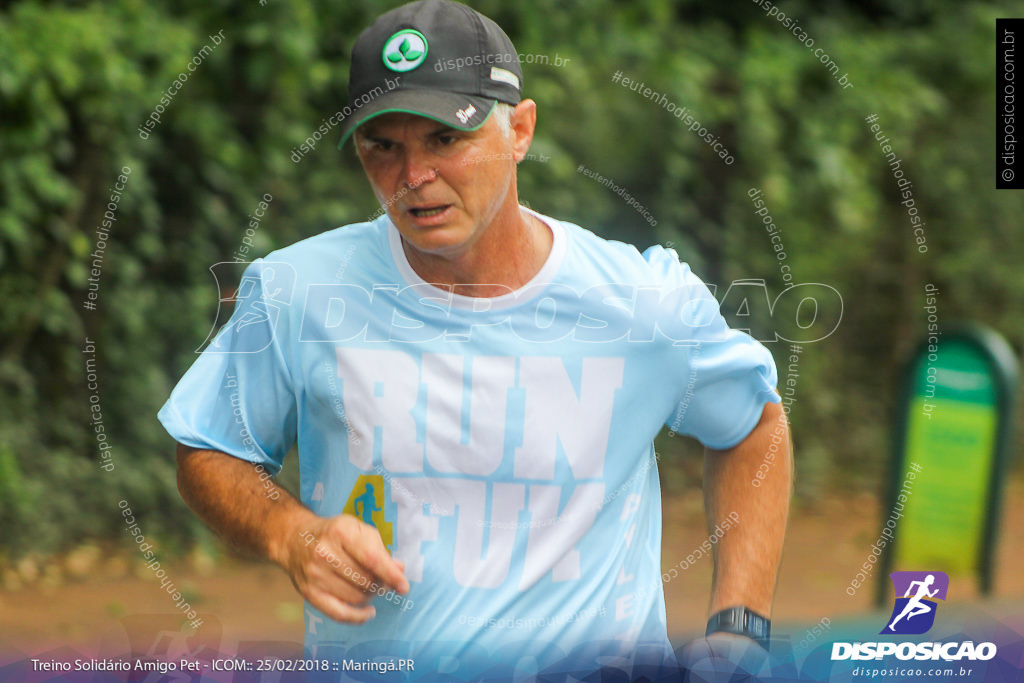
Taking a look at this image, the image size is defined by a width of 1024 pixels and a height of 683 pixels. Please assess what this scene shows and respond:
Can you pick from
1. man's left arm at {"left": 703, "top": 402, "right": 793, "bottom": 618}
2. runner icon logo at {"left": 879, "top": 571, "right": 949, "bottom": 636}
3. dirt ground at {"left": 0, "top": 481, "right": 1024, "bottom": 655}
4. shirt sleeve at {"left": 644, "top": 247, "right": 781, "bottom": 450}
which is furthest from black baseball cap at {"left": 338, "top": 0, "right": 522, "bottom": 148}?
dirt ground at {"left": 0, "top": 481, "right": 1024, "bottom": 655}

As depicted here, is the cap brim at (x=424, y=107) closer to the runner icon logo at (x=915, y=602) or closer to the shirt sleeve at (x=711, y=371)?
the shirt sleeve at (x=711, y=371)

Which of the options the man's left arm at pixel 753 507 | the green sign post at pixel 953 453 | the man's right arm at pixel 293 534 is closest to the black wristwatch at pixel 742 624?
the man's left arm at pixel 753 507

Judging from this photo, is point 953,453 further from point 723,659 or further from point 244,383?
point 244,383

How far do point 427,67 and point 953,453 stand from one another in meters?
3.85

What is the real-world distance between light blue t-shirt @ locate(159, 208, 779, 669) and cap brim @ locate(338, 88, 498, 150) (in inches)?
9.8

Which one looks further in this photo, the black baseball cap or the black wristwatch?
the black wristwatch

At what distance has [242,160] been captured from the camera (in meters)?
4.98

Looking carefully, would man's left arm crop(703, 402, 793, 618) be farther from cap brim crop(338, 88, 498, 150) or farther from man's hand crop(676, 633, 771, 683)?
cap brim crop(338, 88, 498, 150)

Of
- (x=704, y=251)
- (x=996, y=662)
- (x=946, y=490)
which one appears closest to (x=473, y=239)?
(x=996, y=662)

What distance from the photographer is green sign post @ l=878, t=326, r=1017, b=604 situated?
491 cm

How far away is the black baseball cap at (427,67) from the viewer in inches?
74.9

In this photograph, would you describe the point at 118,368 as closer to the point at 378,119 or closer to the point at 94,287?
the point at 94,287

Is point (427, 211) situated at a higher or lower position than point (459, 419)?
higher

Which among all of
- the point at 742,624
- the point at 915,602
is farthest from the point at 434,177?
the point at 915,602
